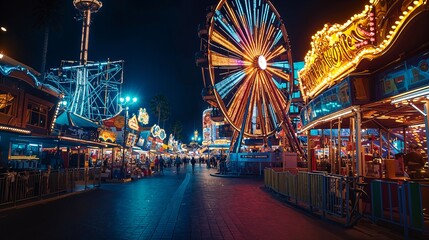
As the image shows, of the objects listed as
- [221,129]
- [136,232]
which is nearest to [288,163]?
[136,232]

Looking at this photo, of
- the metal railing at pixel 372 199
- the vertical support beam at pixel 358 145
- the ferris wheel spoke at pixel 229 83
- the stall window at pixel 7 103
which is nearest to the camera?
the metal railing at pixel 372 199

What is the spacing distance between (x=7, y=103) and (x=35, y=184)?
420 cm

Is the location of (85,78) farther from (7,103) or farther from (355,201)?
(355,201)

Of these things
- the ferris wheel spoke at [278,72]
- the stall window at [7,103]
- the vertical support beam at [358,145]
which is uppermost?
the ferris wheel spoke at [278,72]

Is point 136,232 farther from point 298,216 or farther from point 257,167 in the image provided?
point 257,167

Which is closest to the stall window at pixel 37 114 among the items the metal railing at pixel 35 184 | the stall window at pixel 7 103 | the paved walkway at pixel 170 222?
the stall window at pixel 7 103

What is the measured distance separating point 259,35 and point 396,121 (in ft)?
65.1

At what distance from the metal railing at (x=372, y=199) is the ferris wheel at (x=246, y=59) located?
19019mm

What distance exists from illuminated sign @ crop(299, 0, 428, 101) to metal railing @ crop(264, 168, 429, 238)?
3326 millimetres

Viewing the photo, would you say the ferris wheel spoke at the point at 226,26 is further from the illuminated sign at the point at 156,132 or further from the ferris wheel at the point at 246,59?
the illuminated sign at the point at 156,132

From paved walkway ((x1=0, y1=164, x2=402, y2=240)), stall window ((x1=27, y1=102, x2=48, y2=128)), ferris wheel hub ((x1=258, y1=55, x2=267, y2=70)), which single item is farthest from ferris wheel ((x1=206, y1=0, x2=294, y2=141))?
paved walkway ((x1=0, y1=164, x2=402, y2=240))

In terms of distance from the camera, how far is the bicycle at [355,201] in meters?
8.09

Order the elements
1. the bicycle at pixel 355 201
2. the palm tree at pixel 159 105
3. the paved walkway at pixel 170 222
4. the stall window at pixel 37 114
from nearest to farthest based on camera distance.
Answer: the paved walkway at pixel 170 222, the bicycle at pixel 355 201, the stall window at pixel 37 114, the palm tree at pixel 159 105

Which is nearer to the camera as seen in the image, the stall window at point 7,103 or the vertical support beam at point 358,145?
the vertical support beam at point 358,145
